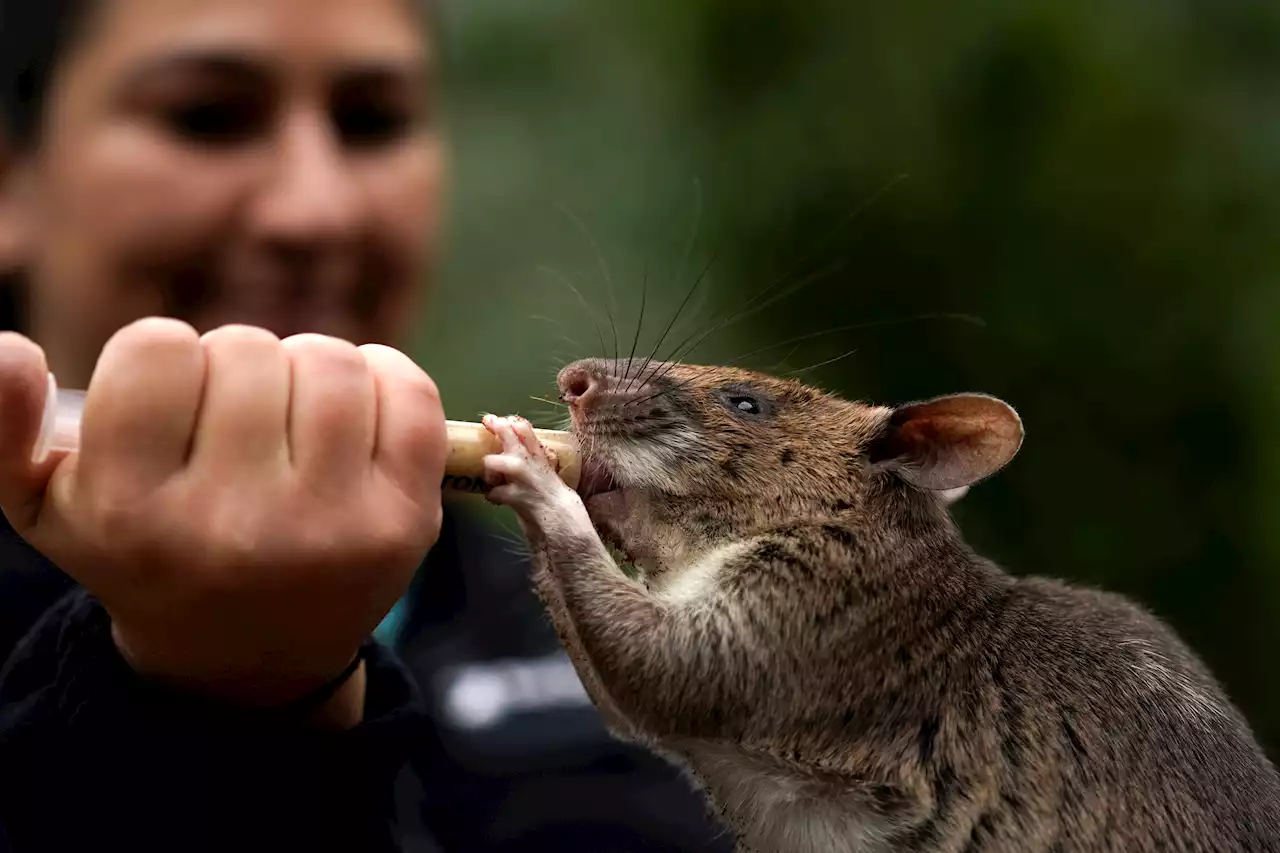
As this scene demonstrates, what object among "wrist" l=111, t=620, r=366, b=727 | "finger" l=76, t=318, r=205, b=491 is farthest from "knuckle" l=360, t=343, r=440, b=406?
"wrist" l=111, t=620, r=366, b=727

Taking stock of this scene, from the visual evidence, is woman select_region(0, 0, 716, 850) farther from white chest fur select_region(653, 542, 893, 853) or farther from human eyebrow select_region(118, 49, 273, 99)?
white chest fur select_region(653, 542, 893, 853)

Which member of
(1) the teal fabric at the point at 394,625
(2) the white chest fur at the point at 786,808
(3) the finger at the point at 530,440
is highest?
(3) the finger at the point at 530,440

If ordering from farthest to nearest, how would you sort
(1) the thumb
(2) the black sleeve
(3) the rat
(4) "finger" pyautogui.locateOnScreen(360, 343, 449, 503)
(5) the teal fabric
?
(5) the teal fabric < (3) the rat < (2) the black sleeve < (4) "finger" pyautogui.locateOnScreen(360, 343, 449, 503) < (1) the thumb

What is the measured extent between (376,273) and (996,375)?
1.67 metres

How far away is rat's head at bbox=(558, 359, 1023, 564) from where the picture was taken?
1282mm

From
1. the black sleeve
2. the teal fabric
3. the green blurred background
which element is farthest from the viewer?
the green blurred background

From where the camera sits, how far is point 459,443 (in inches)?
42.8

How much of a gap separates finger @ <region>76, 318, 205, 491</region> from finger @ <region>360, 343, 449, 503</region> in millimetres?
139

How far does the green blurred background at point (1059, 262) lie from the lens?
2.85 m

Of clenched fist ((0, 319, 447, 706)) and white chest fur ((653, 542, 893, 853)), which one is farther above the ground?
clenched fist ((0, 319, 447, 706))

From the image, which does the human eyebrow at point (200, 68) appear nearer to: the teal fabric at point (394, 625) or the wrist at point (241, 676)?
the wrist at point (241, 676)

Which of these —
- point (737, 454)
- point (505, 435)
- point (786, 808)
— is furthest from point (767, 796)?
point (505, 435)

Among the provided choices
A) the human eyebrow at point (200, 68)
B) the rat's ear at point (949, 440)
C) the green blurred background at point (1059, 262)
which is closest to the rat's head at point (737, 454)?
the rat's ear at point (949, 440)

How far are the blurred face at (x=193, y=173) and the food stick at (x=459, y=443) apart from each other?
0.53m
